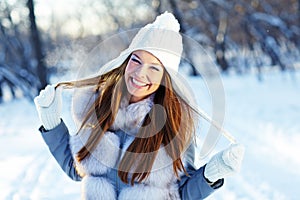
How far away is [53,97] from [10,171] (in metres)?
3.84

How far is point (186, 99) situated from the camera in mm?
2189

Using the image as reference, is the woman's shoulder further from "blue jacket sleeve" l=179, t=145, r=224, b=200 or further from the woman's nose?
"blue jacket sleeve" l=179, t=145, r=224, b=200

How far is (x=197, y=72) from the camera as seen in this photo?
54.1ft

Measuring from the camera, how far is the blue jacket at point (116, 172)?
2.03m

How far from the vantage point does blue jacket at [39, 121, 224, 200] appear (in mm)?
2033

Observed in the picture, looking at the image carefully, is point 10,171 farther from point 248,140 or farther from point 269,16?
point 269,16

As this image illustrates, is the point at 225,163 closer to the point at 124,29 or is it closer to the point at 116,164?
the point at 116,164

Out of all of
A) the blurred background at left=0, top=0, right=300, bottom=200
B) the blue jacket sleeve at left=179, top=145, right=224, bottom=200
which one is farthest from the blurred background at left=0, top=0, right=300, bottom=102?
the blue jacket sleeve at left=179, top=145, right=224, bottom=200

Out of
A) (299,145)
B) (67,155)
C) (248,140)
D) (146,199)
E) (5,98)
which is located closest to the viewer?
(146,199)

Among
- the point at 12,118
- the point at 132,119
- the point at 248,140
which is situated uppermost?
the point at 132,119

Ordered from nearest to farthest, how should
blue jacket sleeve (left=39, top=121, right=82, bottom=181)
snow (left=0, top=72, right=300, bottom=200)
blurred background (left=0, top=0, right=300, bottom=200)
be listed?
1. blue jacket sleeve (left=39, top=121, right=82, bottom=181)
2. snow (left=0, top=72, right=300, bottom=200)
3. blurred background (left=0, top=0, right=300, bottom=200)

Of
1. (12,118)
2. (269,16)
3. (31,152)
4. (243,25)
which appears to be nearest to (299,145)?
(31,152)

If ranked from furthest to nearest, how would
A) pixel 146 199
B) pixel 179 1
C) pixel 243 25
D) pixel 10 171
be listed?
pixel 179 1 < pixel 243 25 < pixel 10 171 < pixel 146 199

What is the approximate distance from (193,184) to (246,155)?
443cm
